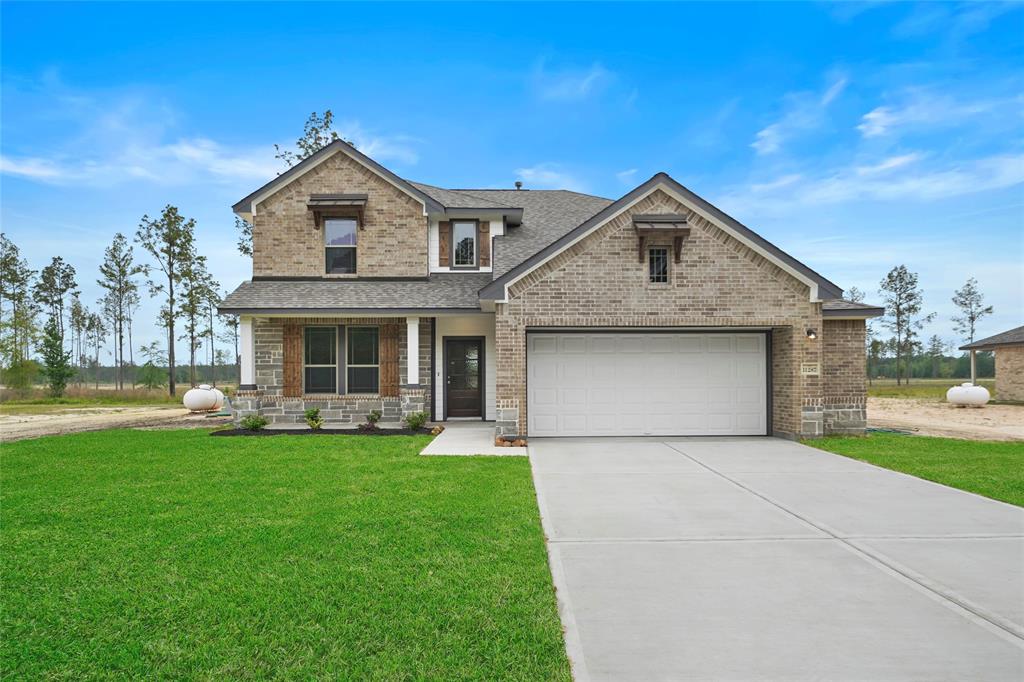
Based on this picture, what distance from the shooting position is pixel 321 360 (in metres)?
14.9

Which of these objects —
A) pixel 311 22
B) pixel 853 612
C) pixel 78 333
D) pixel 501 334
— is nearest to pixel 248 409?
pixel 501 334

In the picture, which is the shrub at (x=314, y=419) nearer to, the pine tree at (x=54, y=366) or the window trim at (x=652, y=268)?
the window trim at (x=652, y=268)

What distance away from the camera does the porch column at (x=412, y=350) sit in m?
14.1

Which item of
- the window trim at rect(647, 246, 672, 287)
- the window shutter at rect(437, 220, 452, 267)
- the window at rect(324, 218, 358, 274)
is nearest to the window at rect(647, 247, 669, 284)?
the window trim at rect(647, 246, 672, 287)

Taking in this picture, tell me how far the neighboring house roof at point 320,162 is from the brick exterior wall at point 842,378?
1077 centimetres

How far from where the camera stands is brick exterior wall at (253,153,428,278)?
15211 mm

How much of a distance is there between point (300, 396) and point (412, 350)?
3476mm

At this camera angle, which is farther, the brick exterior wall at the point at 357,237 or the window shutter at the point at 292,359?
the brick exterior wall at the point at 357,237

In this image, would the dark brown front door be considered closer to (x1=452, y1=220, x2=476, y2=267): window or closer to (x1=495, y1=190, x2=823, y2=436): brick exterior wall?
(x1=452, y1=220, x2=476, y2=267): window

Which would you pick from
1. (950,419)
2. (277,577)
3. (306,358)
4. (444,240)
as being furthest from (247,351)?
(950,419)

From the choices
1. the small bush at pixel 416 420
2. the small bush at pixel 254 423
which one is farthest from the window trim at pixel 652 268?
the small bush at pixel 254 423

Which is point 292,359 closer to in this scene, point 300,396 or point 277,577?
point 300,396

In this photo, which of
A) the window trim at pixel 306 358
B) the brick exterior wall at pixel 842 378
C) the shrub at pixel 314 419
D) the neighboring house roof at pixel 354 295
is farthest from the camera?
the window trim at pixel 306 358

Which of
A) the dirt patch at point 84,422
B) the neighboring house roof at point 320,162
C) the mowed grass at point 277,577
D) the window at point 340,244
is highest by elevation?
the neighboring house roof at point 320,162
